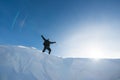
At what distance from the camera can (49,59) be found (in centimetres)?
1063

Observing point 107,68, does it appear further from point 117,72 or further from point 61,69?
point 61,69

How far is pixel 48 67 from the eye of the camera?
31.6 feet

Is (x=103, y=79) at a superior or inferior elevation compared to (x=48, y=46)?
inferior

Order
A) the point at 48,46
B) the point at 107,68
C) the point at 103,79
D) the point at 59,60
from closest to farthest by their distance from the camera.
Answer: the point at 103,79
the point at 107,68
the point at 59,60
the point at 48,46

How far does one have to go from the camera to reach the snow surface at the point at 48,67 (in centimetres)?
856

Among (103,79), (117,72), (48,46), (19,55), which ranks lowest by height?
(103,79)

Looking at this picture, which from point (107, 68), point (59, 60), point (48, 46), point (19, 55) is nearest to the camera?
point (107, 68)

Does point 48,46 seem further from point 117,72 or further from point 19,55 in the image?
point 117,72

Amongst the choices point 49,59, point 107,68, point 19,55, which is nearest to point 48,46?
point 49,59

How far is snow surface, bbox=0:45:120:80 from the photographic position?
28.1ft

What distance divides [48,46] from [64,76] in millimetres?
5629

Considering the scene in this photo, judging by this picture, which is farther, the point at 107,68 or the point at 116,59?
the point at 116,59

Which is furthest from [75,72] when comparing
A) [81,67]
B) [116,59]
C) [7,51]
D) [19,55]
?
[7,51]

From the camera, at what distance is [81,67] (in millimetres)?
9719
